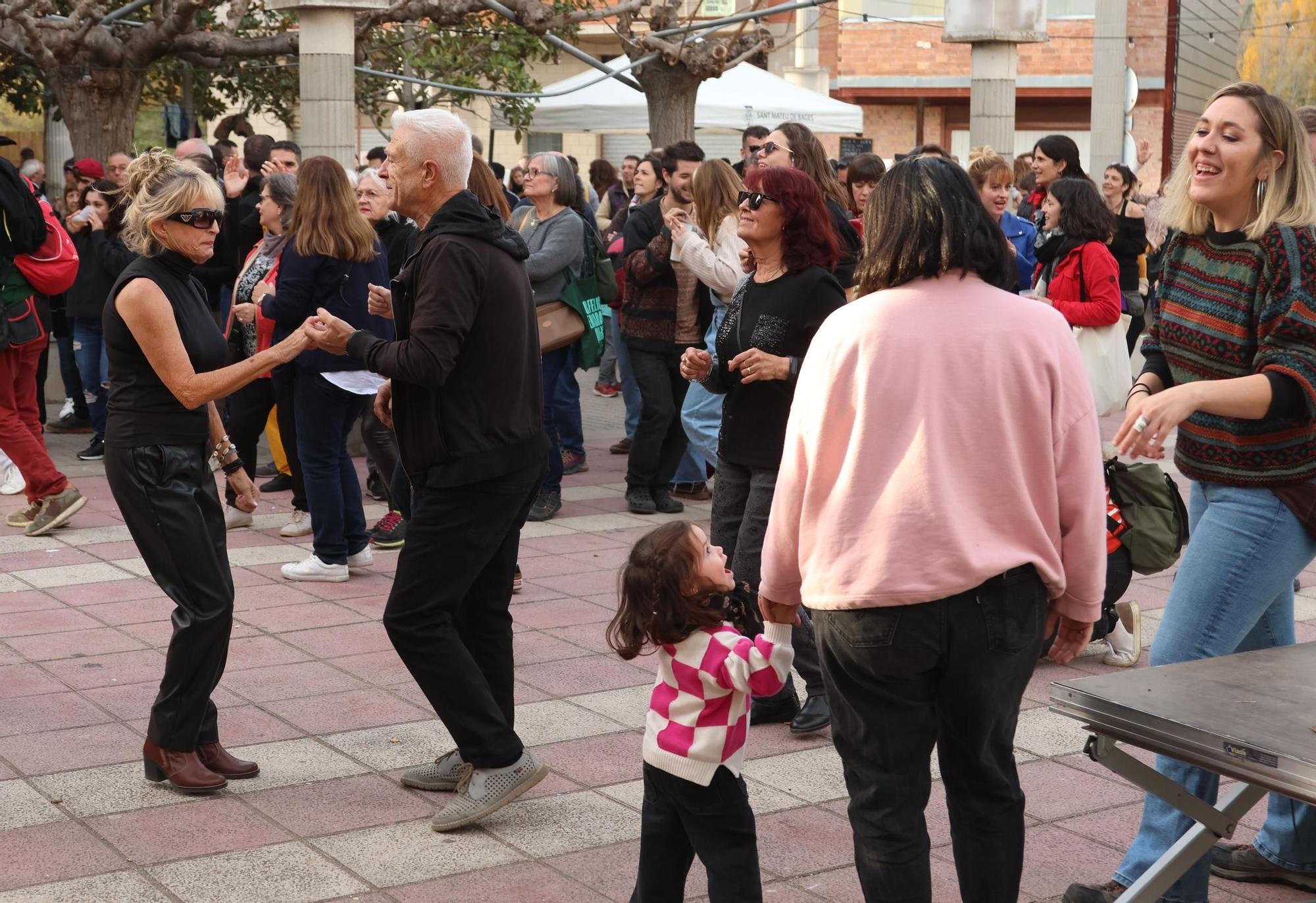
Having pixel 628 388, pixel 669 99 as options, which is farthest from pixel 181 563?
pixel 669 99

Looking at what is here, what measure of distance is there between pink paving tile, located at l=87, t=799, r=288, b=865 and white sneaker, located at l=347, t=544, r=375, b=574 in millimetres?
3056

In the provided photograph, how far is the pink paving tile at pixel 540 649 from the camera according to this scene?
6180mm

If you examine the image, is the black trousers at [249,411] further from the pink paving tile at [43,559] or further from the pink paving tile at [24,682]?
the pink paving tile at [24,682]

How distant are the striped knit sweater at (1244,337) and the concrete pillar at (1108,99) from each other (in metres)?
15.4

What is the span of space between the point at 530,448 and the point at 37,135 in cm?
2668

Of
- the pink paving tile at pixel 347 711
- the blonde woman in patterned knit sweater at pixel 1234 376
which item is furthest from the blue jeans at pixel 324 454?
the blonde woman in patterned knit sweater at pixel 1234 376

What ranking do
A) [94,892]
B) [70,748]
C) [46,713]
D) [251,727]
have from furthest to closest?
[46,713] < [251,727] < [70,748] < [94,892]

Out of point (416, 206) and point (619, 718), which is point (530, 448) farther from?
point (619, 718)

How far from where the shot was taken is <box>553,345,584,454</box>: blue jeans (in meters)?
9.46

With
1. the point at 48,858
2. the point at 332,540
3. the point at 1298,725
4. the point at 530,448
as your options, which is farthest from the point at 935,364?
the point at 332,540

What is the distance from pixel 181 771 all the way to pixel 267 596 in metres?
2.57

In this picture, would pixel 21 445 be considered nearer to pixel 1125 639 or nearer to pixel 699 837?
pixel 1125 639

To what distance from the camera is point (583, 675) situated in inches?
235

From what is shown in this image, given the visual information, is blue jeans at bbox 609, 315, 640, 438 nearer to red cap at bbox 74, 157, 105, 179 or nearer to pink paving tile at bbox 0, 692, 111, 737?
red cap at bbox 74, 157, 105, 179
